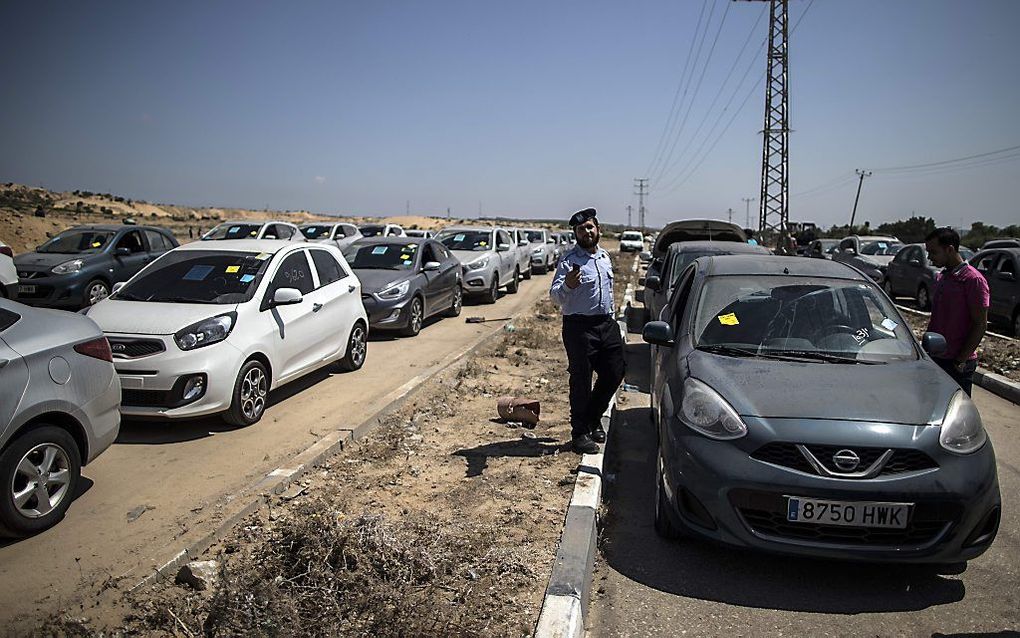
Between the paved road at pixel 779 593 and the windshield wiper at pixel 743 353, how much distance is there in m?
1.24

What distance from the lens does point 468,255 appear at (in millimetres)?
18016

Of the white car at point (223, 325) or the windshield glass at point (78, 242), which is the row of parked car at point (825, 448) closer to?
the white car at point (223, 325)

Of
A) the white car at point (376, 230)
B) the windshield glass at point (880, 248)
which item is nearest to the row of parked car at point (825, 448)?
the windshield glass at point (880, 248)

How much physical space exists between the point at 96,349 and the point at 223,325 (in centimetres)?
172

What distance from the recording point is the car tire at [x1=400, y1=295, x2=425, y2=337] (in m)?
12.4

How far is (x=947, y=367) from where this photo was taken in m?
5.73

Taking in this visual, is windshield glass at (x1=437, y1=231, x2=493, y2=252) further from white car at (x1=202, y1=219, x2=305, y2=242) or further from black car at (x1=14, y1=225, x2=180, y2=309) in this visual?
black car at (x1=14, y1=225, x2=180, y2=309)

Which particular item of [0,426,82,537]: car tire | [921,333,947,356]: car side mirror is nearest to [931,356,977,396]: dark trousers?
[921,333,947,356]: car side mirror

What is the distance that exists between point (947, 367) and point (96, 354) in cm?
631

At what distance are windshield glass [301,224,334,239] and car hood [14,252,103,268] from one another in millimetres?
8541

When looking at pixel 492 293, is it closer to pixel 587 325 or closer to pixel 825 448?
pixel 587 325

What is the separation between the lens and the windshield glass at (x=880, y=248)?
2262 cm

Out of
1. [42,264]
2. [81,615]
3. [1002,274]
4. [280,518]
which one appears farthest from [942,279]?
[42,264]

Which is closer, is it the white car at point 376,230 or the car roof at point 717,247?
the car roof at point 717,247
